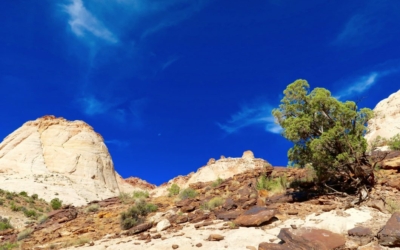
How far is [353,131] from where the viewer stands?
1266cm

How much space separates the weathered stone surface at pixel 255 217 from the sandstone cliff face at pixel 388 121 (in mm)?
23132

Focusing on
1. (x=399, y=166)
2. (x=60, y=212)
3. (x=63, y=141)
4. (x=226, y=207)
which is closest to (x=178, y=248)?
(x=226, y=207)

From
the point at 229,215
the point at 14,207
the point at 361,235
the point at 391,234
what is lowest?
the point at 391,234

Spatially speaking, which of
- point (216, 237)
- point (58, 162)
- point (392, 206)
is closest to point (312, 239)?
point (216, 237)

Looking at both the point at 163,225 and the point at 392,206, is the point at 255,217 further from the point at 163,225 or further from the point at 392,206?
the point at 392,206

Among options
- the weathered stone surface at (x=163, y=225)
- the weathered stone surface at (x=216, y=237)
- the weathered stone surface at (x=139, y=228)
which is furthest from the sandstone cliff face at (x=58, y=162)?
the weathered stone surface at (x=216, y=237)

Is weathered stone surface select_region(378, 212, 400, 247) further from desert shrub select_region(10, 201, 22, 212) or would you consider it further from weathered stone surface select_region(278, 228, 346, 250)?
desert shrub select_region(10, 201, 22, 212)

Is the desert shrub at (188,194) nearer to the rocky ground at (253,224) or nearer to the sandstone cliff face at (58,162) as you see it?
the rocky ground at (253,224)

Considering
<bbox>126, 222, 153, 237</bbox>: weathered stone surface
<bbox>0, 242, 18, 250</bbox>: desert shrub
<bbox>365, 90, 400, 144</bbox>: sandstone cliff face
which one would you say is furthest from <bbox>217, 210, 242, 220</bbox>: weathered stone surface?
<bbox>365, 90, 400, 144</bbox>: sandstone cliff face

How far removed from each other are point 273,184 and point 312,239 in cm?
754

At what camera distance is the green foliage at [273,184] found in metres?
14.6

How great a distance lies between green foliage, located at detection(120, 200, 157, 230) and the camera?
528 inches

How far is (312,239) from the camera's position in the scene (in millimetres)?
7887

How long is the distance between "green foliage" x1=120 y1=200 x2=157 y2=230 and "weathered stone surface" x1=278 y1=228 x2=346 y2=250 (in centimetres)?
719
